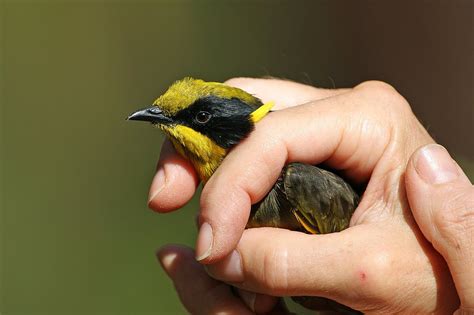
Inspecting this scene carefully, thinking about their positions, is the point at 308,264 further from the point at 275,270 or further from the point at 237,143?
the point at 237,143

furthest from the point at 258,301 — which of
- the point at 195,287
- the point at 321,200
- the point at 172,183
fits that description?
the point at 172,183

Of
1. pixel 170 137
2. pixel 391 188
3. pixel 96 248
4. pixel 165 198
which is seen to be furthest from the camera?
pixel 96 248

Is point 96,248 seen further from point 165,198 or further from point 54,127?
point 165,198

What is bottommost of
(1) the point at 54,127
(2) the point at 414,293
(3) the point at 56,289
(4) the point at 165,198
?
(3) the point at 56,289

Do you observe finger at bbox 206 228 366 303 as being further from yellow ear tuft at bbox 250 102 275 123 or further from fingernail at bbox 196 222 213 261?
yellow ear tuft at bbox 250 102 275 123

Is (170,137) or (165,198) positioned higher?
(170,137)

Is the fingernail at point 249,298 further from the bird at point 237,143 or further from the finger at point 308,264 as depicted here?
the finger at point 308,264

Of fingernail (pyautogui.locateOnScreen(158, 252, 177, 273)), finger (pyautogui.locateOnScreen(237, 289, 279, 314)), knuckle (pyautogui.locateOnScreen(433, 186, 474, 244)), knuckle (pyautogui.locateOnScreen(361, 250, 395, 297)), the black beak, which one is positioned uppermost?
the black beak

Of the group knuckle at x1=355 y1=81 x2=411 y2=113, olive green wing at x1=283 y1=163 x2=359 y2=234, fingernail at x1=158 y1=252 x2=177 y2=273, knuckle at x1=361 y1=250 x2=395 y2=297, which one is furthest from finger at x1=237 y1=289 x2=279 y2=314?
knuckle at x1=355 y1=81 x2=411 y2=113

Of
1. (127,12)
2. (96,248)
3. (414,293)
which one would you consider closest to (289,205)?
(414,293)
